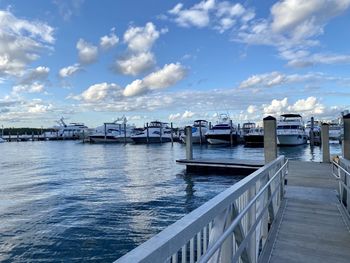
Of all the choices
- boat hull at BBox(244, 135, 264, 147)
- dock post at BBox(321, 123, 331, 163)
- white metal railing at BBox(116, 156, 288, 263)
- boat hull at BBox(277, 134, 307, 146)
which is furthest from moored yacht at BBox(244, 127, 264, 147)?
white metal railing at BBox(116, 156, 288, 263)

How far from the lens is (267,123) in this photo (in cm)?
1287

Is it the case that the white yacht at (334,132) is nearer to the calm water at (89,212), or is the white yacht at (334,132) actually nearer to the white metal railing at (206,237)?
the calm water at (89,212)

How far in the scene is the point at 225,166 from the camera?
19141 mm

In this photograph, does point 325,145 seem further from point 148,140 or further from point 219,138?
point 148,140

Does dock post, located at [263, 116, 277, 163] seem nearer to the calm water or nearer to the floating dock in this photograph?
the calm water

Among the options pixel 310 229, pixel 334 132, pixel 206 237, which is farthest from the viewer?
pixel 334 132

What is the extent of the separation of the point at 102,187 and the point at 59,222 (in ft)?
21.8

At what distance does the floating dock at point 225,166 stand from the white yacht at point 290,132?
3347cm

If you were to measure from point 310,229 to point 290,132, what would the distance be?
157ft

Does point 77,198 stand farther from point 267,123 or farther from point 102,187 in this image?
point 267,123

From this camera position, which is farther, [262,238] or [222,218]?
[262,238]

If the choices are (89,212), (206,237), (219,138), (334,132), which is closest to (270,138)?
(89,212)

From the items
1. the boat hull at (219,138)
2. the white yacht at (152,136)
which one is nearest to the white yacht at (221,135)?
the boat hull at (219,138)

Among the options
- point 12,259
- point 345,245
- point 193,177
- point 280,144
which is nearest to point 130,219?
point 12,259
